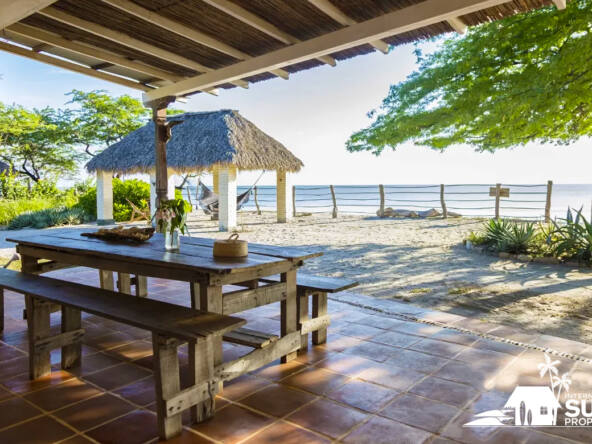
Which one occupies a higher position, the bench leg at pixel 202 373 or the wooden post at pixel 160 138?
the wooden post at pixel 160 138

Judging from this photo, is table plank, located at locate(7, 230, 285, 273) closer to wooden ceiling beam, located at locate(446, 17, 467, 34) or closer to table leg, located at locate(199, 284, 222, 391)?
table leg, located at locate(199, 284, 222, 391)

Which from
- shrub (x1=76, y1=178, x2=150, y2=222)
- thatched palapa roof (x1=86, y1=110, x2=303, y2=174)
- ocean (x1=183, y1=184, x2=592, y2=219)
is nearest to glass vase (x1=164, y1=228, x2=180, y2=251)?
ocean (x1=183, y1=184, x2=592, y2=219)

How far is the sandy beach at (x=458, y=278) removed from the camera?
3.33 m

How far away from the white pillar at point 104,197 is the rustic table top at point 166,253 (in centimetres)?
846

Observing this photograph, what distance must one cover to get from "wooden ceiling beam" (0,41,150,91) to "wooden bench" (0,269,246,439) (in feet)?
5.82

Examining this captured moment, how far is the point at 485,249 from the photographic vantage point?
627 cm

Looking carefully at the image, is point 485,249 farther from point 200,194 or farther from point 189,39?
point 200,194

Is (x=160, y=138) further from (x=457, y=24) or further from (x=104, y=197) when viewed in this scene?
(x=104, y=197)

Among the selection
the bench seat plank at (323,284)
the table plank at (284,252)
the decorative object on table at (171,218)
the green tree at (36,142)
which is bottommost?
the bench seat plank at (323,284)

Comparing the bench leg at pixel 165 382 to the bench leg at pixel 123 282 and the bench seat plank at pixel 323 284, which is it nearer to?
the bench seat plank at pixel 323 284

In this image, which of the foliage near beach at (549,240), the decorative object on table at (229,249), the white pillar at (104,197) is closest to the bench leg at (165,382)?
the decorative object on table at (229,249)

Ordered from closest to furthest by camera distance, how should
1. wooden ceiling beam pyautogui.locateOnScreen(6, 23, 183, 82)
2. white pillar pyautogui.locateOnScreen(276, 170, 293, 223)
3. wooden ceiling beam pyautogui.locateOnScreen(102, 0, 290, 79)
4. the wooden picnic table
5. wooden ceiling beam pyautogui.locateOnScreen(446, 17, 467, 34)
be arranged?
the wooden picnic table
wooden ceiling beam pyautogui.locateOnScreen(446, 17, 467, 34)
wooden ceiling beam pyautogui.locateOnScreen(102, 0, 290, 79)
wooden ceiling beam pyautogui.locateOnScreen(6, 23, 183, 82)
white pillar pyautogui.locateOnScreen(276, 170, 293, 223)

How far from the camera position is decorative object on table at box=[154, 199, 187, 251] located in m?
2.27

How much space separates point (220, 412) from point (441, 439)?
0.88 meters
